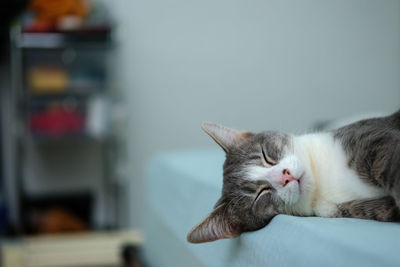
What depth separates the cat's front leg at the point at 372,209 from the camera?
95 cm

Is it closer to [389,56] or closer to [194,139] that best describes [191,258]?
[194,139]

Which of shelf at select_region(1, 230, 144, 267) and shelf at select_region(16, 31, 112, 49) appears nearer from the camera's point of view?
shelf at select_region(1, 230, 144, 267)

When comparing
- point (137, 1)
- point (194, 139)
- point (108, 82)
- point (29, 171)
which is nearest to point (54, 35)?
point (108, 82)

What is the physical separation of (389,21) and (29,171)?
3076mm

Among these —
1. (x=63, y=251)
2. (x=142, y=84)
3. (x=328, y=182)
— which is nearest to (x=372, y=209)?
(x=328, y=182)

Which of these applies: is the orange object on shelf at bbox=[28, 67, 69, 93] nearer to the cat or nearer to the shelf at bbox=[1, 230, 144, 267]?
the shelf at bbox=[1, 230, 144, 267]

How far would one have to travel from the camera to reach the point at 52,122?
303cm

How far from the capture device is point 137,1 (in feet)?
11.5

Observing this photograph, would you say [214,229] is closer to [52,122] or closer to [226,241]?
[226,241]

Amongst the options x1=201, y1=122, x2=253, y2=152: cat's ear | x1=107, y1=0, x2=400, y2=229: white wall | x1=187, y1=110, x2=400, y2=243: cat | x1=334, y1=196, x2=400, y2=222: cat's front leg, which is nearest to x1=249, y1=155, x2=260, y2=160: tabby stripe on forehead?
x1=187, y1=110, x2=400, y2=243: cat

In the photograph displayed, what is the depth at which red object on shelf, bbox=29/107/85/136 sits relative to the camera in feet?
9.93

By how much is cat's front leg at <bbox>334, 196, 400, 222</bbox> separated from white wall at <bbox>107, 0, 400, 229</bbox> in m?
2.64

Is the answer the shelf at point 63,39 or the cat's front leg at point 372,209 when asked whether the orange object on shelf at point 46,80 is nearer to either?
the shelf at point 63,39

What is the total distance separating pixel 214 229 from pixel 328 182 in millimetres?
280
